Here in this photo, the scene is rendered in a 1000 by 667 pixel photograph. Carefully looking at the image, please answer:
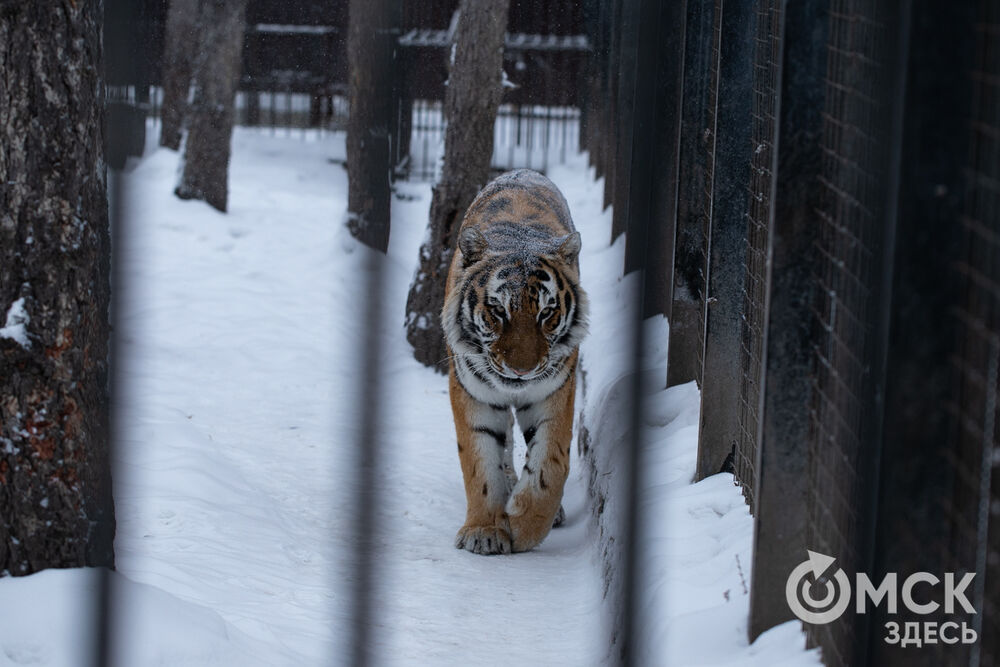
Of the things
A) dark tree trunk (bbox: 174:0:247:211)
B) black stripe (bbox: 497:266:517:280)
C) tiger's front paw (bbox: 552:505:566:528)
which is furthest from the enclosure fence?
dark tree trunk (bbox: 174:0:247:211)

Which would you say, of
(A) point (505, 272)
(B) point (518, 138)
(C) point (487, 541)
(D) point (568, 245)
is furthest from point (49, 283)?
(B) point (518, 138)

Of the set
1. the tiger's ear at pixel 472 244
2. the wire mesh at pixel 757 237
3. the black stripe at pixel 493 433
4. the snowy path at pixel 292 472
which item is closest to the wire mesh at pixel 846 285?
the wire mesh at pixel 757 237

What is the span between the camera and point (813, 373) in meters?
2.98

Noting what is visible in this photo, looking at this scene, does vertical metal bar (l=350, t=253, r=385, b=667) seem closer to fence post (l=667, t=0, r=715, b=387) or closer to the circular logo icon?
the circular logo icon

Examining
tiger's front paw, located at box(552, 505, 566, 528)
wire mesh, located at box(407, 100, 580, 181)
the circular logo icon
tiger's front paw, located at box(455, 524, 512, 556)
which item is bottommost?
tiger's front paw, located at box(552, 505, 566, 528)

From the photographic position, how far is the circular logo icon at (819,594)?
8.96ft

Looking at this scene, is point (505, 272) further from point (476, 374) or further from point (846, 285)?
point (846, 285)

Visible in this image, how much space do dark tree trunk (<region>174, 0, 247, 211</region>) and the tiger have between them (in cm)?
622

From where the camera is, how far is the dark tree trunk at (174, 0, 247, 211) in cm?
1099

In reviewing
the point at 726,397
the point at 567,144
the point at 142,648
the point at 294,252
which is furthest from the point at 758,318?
the point at 567,144

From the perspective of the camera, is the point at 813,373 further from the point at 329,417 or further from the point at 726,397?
the point at 329,417

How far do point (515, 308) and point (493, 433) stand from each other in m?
0.57

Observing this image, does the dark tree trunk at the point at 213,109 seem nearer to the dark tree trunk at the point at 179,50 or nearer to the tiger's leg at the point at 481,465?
the dark tree trunk at the point at 179,50

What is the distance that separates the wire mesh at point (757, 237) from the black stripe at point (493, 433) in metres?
1.16
